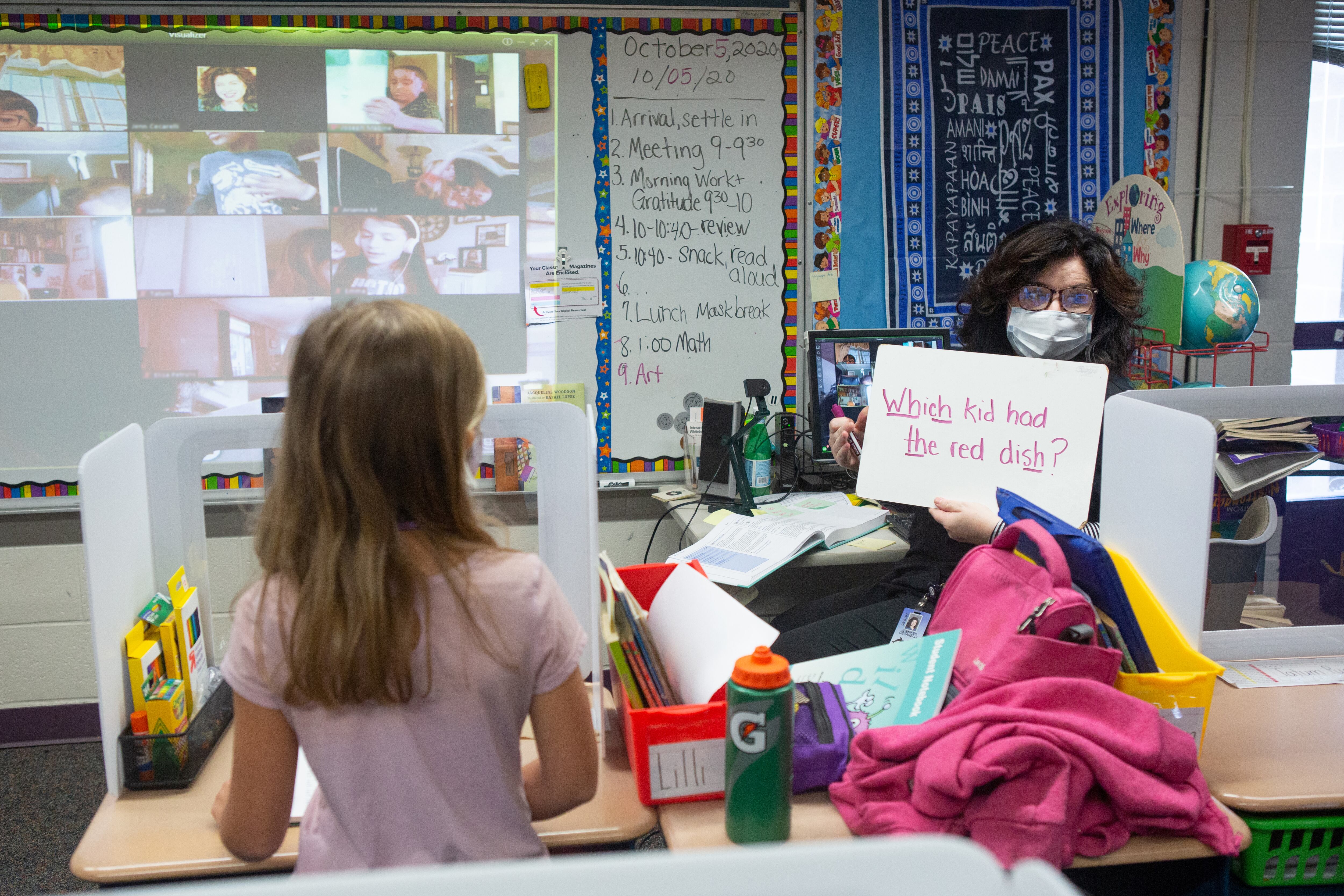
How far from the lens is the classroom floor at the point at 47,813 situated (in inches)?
88.7

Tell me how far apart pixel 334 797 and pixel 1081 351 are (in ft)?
5.59

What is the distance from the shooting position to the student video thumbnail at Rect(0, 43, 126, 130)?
262 centimetres

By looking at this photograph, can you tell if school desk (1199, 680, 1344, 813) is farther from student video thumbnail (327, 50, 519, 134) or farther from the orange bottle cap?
student video thumbnail (327, 50, 519, 134)

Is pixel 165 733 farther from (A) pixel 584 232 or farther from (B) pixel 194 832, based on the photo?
(A) pixel 584 232

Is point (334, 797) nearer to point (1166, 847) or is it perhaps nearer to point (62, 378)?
point (1166, 847)

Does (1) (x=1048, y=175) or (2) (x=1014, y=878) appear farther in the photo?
(1) (x=1048, y=175)

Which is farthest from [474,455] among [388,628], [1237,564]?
[1237,564]

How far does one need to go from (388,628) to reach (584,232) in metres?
2.18

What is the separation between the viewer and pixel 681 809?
1170 mm

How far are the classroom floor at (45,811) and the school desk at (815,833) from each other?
150 cm

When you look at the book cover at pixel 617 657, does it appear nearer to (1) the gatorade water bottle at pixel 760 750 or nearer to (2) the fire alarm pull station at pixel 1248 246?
(1) the gatorade water bottle at pixel 760 750

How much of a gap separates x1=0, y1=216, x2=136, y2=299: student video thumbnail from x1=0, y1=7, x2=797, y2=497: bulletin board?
2 cm

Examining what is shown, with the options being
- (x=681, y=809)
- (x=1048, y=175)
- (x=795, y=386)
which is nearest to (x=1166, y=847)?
(x=681, y=809)

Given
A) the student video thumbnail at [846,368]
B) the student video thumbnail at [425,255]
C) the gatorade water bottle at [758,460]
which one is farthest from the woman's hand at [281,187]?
the student video thumbnail at [846,368]
